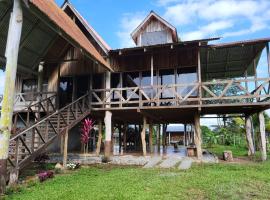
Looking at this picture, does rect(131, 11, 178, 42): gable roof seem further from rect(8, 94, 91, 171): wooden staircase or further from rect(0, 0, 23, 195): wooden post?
rect(0, 0, 23, 195): wooden post

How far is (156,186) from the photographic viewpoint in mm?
7109

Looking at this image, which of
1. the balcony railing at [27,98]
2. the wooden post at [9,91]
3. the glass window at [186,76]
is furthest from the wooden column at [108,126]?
the wooden post at [9,91]

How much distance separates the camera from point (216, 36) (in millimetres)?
11484

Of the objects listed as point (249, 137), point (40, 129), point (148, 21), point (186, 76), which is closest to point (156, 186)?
point (40, 129)

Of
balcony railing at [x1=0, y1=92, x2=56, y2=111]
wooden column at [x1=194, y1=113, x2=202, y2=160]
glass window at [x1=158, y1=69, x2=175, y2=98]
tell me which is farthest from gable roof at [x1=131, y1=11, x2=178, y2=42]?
balcony railing at [x1=0, y1=92, x2=56, y2=111]

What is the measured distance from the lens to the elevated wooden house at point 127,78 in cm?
1173

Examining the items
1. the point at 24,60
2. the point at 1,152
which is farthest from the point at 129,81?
the point at 1,152

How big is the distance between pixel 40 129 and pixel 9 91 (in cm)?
603

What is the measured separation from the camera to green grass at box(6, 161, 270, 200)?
6.25 m

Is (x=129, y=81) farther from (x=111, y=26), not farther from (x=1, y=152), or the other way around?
(x=1, y=152)

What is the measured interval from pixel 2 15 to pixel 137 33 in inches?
344

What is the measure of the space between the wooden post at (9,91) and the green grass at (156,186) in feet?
2.95

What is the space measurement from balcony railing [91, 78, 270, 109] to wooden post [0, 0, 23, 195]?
6186 mm

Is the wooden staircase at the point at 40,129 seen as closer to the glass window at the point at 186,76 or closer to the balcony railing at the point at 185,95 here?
the balcony railing at the point at 185,95
